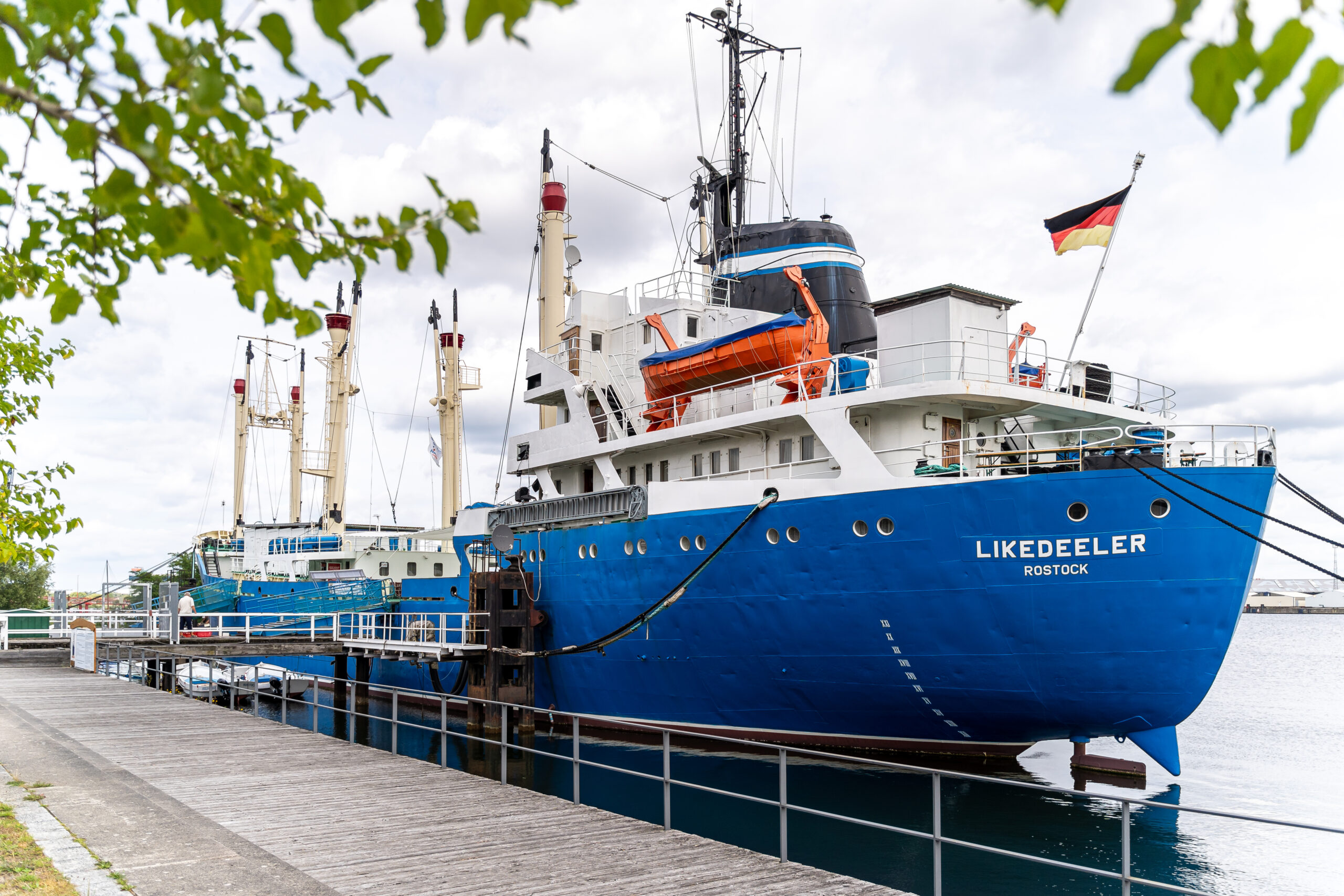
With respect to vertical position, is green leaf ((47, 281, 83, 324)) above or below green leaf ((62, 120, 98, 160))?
below

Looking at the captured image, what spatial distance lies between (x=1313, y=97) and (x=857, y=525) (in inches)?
565

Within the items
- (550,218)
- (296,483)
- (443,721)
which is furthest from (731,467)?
(296,483)

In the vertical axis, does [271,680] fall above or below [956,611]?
below

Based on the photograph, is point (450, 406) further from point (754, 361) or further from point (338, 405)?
point (754, 361)

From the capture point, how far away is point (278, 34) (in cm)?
304

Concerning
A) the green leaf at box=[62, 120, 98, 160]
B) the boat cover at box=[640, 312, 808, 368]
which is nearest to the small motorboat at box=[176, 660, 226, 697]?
the boat cover at box=[640, 312, 808, 368]

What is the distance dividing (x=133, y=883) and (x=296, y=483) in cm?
5644

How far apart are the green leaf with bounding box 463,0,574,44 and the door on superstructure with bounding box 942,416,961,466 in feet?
51.0

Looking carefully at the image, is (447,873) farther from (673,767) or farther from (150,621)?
(150,621)

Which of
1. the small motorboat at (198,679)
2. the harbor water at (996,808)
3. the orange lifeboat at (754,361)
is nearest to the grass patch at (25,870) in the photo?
the harbor water at (996,808)

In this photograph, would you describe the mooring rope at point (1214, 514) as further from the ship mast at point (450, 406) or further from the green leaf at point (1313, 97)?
the ship mast at point (450, 406)

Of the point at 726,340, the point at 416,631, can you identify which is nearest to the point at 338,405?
the point at 416,631

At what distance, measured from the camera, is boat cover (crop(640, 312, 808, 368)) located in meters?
19.3

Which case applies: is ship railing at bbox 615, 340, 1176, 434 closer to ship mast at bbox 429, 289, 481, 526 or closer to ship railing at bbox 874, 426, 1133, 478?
ship railing at bbox 874, 426, 1133, 478
